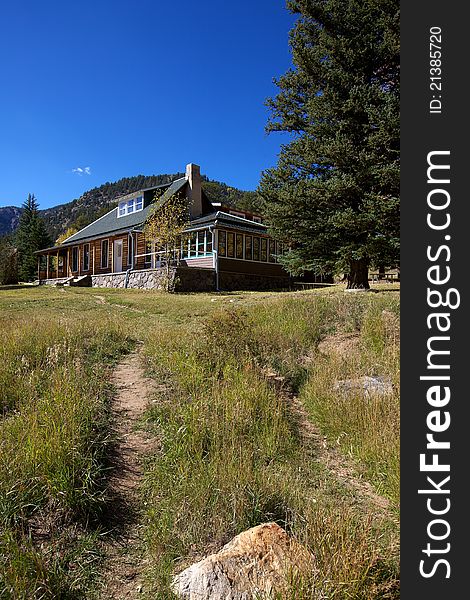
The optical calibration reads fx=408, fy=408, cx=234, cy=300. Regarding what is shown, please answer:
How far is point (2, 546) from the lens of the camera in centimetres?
263

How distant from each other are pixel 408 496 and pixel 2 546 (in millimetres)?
2515

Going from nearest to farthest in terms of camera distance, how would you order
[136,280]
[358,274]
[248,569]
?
1. [248,569]
2. [358,274]
3. [136,280]

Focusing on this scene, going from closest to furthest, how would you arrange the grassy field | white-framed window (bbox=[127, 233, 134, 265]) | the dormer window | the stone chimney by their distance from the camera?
the grassy field < white-framed window (bbox=[127, 233, 134, 265]) < the stone chimney < the dormer window

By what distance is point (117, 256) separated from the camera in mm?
29938

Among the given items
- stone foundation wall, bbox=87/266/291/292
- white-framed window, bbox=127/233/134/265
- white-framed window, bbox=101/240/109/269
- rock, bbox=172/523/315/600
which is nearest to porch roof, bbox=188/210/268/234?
stone foundation wall, bbox=87/266/291/292

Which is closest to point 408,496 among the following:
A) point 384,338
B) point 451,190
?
point 451,190

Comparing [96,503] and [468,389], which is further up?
[468,389]

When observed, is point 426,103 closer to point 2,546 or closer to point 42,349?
point 2,546

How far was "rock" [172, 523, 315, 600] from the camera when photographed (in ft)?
7.73

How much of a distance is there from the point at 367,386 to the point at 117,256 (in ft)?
88.0

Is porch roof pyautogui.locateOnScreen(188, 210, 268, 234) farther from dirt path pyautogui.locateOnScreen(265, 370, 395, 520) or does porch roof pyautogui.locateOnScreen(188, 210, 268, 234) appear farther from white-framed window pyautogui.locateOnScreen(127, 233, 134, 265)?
dirt path pyautogui.locateOnScreen(265, 370, 395, 520)

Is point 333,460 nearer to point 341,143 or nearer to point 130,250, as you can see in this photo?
point 341,143

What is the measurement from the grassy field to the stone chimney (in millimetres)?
22944

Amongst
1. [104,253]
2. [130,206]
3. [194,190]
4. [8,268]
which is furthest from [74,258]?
[194,190]
